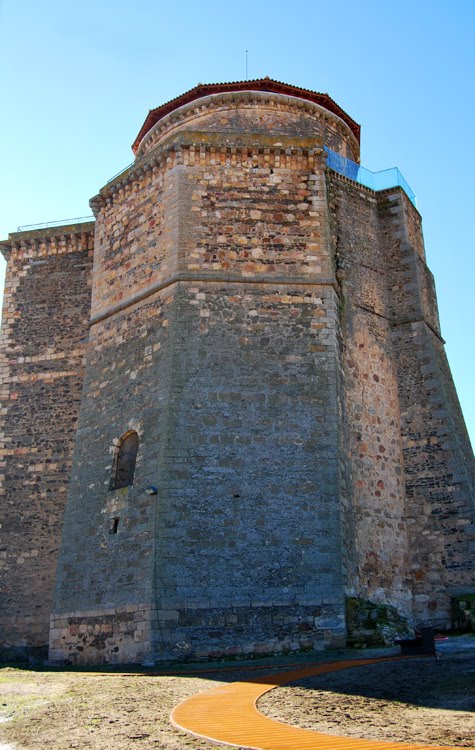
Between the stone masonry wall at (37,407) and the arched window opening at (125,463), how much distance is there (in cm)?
260

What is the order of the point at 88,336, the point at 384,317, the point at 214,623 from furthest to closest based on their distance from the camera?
the point at 88,336
the point at 384,317
the point at 214,623

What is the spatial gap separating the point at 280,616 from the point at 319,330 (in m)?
4.62

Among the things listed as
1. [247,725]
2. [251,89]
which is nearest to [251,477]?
[247,725]

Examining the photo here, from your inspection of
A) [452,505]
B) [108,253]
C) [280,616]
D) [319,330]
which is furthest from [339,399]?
[108,253]

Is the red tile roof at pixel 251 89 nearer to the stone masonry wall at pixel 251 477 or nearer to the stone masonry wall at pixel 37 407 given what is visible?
the stone masonry wall at pixel 37 407

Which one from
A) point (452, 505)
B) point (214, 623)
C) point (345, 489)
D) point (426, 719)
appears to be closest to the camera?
point (426, 719)

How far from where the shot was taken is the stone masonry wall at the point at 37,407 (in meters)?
13.4

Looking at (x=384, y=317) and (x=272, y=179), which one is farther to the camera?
(x=384, y=317)

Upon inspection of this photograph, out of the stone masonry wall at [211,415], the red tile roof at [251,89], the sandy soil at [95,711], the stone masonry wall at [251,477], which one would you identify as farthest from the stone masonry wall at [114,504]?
the red tile roof at [251,89]

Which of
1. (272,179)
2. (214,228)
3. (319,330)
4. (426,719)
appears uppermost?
A: (272,179)

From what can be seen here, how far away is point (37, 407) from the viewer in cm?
1478

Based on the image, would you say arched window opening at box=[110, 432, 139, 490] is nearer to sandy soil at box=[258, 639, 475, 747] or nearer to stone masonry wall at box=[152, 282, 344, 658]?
stone masonry wall at box=[152, 282, 344, 658]

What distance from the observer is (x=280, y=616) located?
9.93m

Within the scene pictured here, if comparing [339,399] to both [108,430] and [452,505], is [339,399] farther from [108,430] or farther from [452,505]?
[108,430]
